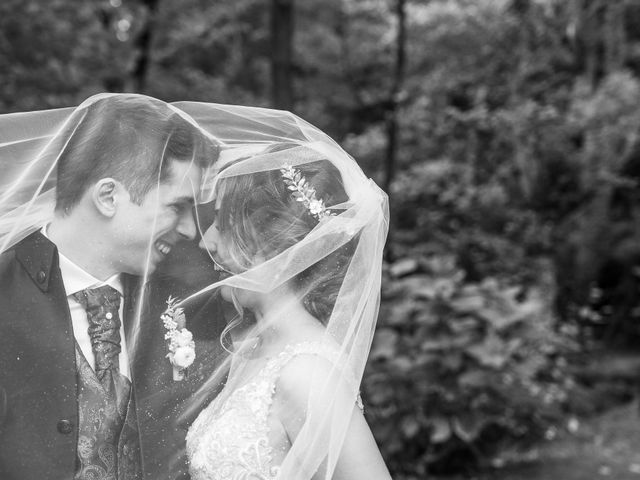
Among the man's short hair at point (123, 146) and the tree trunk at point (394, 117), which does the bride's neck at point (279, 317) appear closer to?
the man's short hair at point (123, 146)

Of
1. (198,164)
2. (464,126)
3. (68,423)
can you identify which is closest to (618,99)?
(464,126)

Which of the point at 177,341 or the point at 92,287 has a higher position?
the point at 92,287

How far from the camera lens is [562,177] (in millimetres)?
8312

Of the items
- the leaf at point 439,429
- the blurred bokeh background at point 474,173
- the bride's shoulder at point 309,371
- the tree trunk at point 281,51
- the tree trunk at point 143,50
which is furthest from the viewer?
the tree trunk at point 143,50

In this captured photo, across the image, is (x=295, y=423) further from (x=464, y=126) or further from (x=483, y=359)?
(x=464, y=126)

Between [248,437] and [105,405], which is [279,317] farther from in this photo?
[105,405]

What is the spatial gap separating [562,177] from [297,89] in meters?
4.81

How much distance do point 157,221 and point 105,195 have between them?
0.14 meters

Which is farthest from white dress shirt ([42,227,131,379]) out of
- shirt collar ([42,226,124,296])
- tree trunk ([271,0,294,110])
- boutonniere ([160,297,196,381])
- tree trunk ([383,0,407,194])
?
tree trunk ([383,0,407,194])

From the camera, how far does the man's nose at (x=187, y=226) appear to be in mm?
1921

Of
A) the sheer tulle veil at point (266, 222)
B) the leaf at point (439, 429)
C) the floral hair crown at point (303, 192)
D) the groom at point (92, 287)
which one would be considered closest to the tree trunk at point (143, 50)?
the leaf at point (439, 429)

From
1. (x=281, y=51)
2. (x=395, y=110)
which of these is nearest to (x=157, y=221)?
(x=281, y=51)

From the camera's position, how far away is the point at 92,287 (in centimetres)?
183

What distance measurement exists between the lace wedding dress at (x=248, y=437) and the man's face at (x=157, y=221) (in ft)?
1.33
